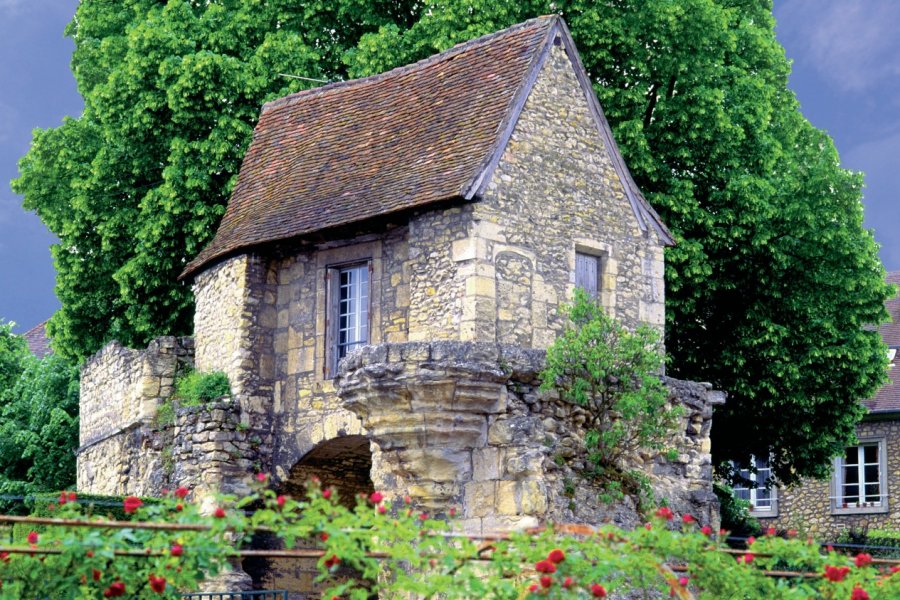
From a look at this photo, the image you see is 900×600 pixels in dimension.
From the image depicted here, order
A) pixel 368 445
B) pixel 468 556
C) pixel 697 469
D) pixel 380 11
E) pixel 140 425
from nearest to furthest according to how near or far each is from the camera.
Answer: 1. pixel 468 556
2. pixel 697 469
3. pixel 368 445
4. pixel 140 425
5. pixel 380 11

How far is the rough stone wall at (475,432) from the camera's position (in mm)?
14773

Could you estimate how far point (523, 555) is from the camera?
8.27 metres

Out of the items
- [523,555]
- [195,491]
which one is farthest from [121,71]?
[523,555]

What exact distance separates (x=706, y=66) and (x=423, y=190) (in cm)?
626

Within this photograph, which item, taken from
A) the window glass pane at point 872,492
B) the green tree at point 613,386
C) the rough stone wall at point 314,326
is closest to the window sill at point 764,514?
the window glass pane at point 872,492

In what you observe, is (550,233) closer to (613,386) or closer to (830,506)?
(613,386)

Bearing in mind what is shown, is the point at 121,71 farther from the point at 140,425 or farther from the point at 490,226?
the point at 490,226

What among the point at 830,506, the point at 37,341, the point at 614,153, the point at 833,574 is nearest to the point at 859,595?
the point at 833,574

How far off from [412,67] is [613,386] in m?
6.05

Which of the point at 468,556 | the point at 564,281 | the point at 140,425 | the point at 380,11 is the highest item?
the point at 380,11

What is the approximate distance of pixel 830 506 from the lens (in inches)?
1179

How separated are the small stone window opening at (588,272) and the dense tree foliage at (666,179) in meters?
3.25

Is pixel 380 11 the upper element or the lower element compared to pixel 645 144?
upper

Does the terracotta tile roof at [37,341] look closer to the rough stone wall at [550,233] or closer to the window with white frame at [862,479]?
the window with white frame at [862,479]
